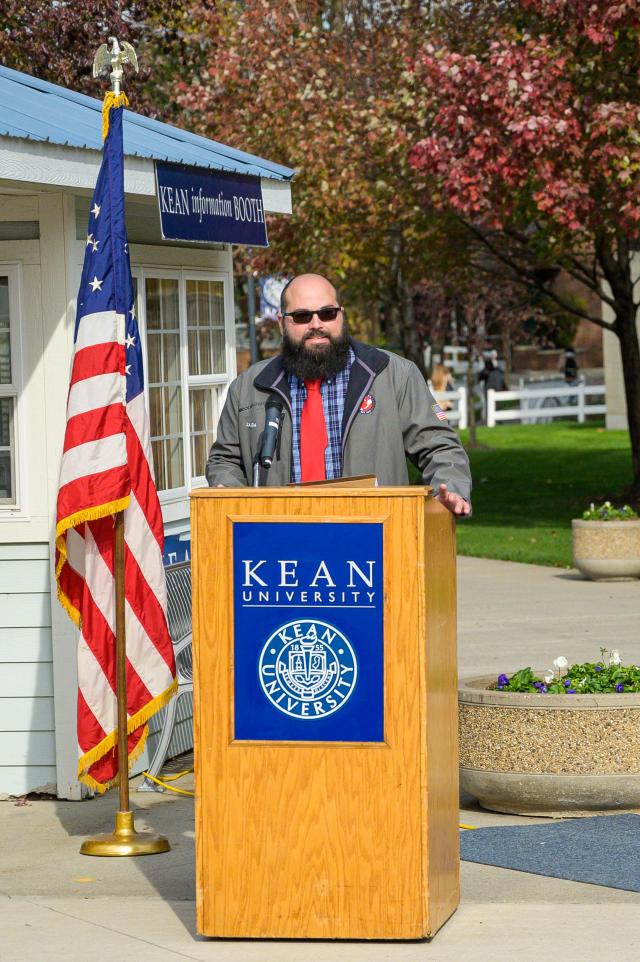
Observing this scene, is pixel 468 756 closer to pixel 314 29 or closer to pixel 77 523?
pixel 77 523

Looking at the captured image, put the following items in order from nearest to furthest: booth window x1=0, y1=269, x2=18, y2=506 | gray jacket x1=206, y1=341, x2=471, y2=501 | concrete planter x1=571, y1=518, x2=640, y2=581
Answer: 1. gray jacket x1=206, y1=341, x2=471, y2=501
2. booth window x1=0, y1=269, x2=18, y2=506
3. concrete planter x1=571, y1=518, x2=640, y2=581

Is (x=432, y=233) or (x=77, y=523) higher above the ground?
(x=432, y=233)

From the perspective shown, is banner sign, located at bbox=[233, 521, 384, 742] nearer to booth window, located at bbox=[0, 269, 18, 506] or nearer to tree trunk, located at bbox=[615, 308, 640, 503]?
booth window, located at bbox=[0, 269, 18, 506]

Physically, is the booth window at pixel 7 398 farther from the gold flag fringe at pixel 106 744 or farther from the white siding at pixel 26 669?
the gold flag fringe at pixel 106 744

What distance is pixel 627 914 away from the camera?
553cm

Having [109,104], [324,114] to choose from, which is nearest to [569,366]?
[324,114]

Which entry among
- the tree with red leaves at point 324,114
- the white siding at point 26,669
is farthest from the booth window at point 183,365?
the tree with red leaves at point 324,114

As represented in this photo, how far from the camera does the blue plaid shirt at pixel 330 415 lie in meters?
5.78

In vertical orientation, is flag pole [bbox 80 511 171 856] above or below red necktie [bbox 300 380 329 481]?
below

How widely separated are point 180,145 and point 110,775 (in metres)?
3.53

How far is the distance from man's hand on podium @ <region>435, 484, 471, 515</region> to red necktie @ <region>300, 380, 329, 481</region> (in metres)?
0.51

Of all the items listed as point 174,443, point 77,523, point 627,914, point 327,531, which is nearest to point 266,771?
point 327,531

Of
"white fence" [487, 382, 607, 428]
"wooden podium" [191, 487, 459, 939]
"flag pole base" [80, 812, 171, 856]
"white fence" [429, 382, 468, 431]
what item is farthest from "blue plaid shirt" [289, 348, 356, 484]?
"white fence" [487, 382, 607, 428]

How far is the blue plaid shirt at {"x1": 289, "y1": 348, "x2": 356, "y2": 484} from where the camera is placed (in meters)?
5.78
